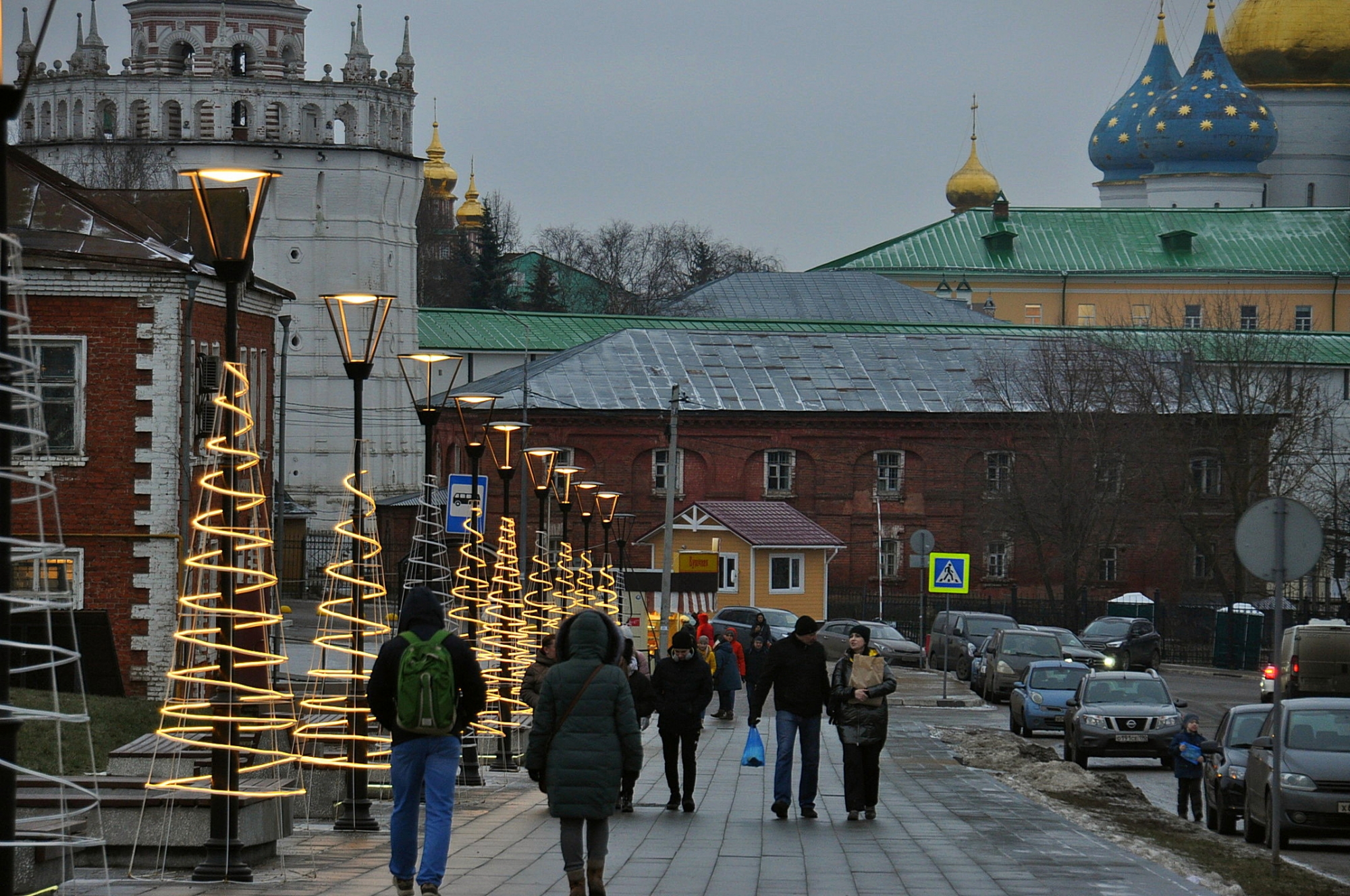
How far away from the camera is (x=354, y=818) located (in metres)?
14.3

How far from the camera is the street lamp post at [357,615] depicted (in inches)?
565

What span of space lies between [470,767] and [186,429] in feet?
43.1

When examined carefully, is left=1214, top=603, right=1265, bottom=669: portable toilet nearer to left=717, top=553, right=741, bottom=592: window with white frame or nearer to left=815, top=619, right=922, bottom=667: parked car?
left=815, top=619, right=922, bottom=667: parked car

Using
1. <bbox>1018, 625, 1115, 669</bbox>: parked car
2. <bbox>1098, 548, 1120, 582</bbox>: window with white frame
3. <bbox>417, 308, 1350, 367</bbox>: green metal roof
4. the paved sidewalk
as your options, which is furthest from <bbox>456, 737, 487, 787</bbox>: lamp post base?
<bbox>417, 308, 1350, 367</bbox>: green metal roof

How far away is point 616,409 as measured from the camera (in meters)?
66.4

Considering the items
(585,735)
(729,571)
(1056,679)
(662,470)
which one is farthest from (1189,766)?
(662,470)

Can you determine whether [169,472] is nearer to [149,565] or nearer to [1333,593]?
[149,565]

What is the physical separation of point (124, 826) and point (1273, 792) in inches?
319

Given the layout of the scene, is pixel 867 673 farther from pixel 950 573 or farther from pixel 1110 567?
pixel 1110 567

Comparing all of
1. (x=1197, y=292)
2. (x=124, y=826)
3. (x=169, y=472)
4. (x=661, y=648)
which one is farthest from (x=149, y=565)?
(x=1197, y=292)

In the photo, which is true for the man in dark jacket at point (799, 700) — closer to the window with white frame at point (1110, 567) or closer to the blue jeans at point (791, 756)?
the blue jeans at point (791, 756)

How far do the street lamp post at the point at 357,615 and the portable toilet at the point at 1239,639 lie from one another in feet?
126

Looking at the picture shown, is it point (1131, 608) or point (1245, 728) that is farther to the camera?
point (1131, 608)

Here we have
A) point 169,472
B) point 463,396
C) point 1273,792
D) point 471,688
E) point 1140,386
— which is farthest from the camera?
point 1140,386
